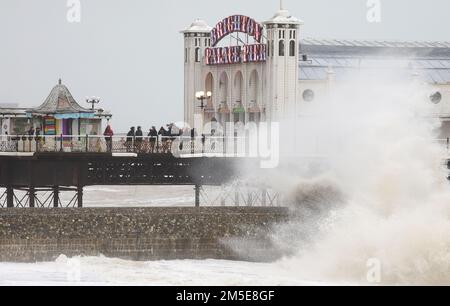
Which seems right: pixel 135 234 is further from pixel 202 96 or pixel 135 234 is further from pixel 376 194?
pixel 202 96

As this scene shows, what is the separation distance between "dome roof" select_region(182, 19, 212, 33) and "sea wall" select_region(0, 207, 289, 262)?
1041 inches

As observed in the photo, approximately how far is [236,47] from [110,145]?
39.9ft

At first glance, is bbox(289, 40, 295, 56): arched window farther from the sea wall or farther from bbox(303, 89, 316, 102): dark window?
the sea wall

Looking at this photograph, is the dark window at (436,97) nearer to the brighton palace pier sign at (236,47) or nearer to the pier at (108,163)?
the brighton palace pier sign at (236,47)

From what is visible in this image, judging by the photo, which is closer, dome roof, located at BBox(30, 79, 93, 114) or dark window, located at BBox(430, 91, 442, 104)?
dome roof, located at BBox(30, 79, 93, 114)

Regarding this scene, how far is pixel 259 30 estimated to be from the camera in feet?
245

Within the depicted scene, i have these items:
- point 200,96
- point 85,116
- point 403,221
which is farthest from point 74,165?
point 403,221

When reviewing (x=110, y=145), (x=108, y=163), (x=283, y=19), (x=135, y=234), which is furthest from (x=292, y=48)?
(x=135, y=234)

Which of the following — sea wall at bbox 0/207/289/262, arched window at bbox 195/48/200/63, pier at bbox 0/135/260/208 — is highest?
arched window at bbox 195/48/200/63

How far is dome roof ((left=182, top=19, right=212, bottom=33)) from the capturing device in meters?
80.1

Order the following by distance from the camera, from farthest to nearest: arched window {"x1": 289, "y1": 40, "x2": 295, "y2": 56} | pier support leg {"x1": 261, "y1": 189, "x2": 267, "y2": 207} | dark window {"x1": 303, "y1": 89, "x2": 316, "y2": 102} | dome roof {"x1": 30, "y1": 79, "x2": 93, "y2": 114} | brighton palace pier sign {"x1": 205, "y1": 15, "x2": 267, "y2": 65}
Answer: brighton palace pier sign {"x1": 205, "y1": 15, "x2": 267, "y2": 65}, dark window {"x1": 303, "y1": 89, "x2": 316, "y2": 102}, arched window {"x1": 289, "y1": 40, "x2": 295, "y2": 56}, dome roof {"x1": 30, "y1": 79, "x2": 93, "y2": 114}, pier support leg {"x1": 261, "y1": 189, "x2": 267, "y2": 207}

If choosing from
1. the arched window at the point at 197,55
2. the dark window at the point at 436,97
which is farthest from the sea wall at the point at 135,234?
the arched window at the point at 197,55

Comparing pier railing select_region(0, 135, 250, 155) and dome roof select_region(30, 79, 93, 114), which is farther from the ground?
dome roof select_region(30, 79, 93, 114)

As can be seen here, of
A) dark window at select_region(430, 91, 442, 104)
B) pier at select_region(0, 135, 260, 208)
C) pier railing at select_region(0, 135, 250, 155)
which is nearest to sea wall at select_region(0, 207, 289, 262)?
pier at select_region(0, 135, 260, 208)
